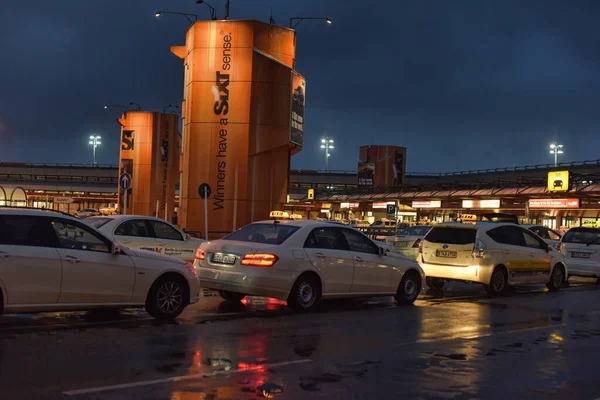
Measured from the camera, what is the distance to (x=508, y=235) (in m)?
17.3

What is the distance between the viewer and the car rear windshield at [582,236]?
2164 cm

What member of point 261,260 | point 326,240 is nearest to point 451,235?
point 326,240

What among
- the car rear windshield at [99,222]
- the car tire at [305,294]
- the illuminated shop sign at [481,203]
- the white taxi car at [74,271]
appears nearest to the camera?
the white taxi car at [74,271]


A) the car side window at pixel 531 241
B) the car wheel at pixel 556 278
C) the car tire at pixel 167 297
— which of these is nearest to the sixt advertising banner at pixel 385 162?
the car wheel at pixel 556 278

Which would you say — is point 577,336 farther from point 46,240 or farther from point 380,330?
point 46,240

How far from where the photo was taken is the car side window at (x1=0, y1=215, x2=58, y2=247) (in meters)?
9.44

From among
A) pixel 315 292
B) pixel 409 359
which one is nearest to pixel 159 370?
pixel 409 359

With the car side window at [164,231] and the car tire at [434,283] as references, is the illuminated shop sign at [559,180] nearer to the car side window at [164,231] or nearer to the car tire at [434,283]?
the car tire at [434,283]

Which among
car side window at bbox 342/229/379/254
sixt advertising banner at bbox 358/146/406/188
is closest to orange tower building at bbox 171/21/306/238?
car side window at bbox 342/229/379/254

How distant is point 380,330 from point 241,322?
2013 mm

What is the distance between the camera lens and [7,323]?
10.0 metres

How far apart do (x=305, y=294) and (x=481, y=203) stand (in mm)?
47104

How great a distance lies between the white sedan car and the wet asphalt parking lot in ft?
1.35

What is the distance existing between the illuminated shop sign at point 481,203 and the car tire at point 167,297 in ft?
155
